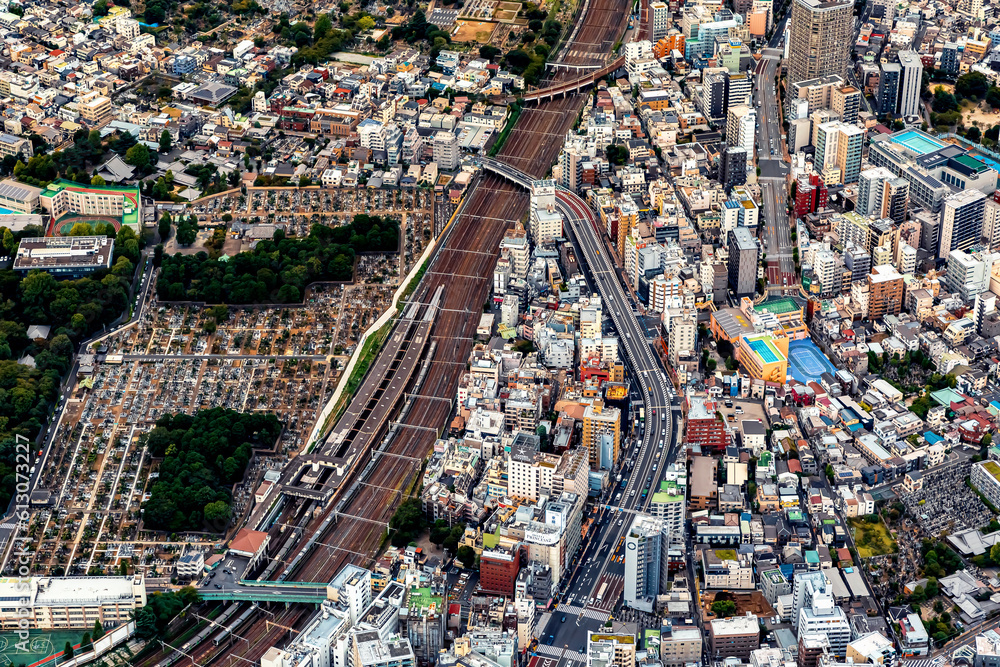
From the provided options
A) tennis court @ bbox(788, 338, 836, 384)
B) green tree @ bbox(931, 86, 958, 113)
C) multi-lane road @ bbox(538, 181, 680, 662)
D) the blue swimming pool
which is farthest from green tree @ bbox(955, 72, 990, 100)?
tennis court @ bbox(788, 338, 836, 384)

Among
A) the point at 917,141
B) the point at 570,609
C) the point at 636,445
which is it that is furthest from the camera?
the point at 917,141

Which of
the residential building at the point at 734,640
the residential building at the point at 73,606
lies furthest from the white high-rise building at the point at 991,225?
Answer: the residential building at the point at 73,606

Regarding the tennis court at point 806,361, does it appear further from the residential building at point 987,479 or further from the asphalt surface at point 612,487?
the residential building at point 987,479

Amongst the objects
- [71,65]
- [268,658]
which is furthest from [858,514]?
[71,65]

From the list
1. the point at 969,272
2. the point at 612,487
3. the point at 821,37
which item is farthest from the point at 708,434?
the point at 821,37

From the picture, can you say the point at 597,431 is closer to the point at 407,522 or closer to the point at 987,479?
the point at 407,522

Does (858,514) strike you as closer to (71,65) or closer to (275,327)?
(275,327)
